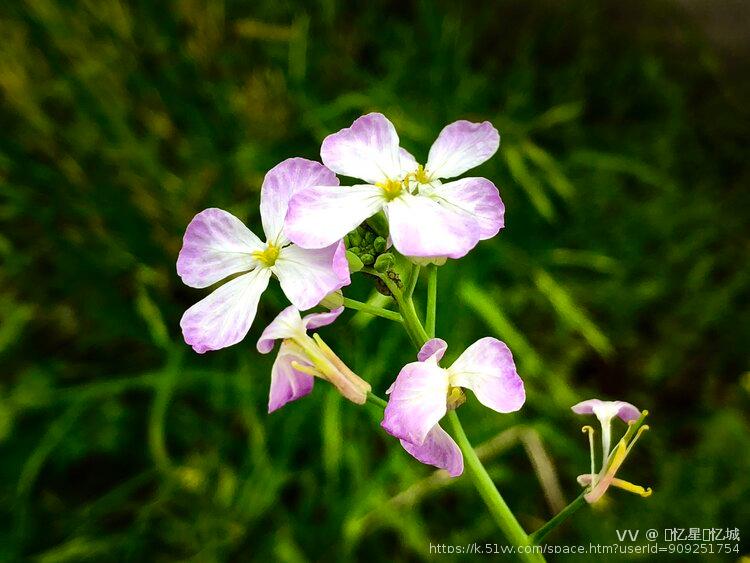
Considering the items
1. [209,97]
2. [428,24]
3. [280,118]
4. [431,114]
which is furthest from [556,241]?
[209,97]

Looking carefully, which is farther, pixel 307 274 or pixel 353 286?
pixel 353 286

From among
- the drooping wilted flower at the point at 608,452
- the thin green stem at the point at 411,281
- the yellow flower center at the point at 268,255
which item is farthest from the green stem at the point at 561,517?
the yellow flower center at the point at 268,255

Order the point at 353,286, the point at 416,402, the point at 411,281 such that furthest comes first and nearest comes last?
the point at 353,286 < the point at 411,281 < the point at 416,402

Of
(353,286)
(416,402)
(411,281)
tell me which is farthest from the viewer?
(353,286)

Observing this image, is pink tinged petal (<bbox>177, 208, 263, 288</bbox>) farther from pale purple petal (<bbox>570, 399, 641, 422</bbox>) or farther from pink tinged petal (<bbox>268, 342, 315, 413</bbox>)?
pale purple petal (<bbox>570, 399, 641, 422</bbox>)

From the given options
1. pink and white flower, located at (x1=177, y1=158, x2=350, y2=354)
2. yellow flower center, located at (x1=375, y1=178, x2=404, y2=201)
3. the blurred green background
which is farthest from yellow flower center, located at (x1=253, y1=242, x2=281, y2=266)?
the blurred green background

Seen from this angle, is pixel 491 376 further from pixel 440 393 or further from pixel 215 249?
pixel 215 249

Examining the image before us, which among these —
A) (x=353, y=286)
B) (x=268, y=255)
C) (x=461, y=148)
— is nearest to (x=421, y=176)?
(x=461, y=148)

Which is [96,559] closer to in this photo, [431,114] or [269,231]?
[269,231]
